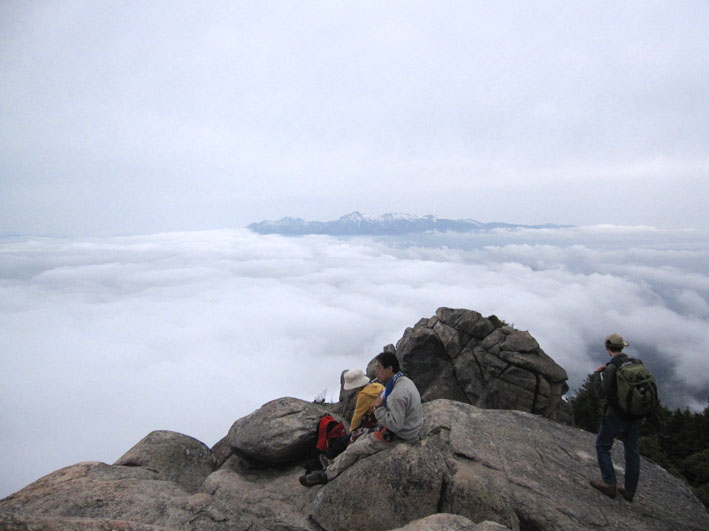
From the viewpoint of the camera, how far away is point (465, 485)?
8133 millimetres

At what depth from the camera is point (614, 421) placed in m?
8.61

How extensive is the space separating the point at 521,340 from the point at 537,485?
44.5 ft

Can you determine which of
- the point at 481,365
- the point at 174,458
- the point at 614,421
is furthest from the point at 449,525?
the point at 481,365

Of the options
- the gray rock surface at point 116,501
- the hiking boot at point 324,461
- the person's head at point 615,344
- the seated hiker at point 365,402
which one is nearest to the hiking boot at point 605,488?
the person's head at point 615,344

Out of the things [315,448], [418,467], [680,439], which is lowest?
[680,439]

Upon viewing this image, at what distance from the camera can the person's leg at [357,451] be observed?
27.5 feet

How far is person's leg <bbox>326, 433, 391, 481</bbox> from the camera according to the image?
8375mm

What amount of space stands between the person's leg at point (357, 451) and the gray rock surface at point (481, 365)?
15306 millimetres

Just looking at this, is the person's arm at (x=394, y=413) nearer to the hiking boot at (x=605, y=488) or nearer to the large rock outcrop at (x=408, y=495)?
the large rock outcrop at (x=408, y=495)

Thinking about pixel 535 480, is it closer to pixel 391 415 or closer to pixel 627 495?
pixel 627 495

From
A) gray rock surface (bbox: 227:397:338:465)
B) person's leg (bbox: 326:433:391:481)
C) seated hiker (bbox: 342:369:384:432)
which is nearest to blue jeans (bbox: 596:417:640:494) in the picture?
person's leg (bbox: 326:433:391:481)

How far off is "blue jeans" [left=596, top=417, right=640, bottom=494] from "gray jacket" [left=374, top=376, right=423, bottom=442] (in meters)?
4.46

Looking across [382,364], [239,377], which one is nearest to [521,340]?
[382,364]

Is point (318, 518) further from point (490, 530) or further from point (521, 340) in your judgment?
point (521, 340)
